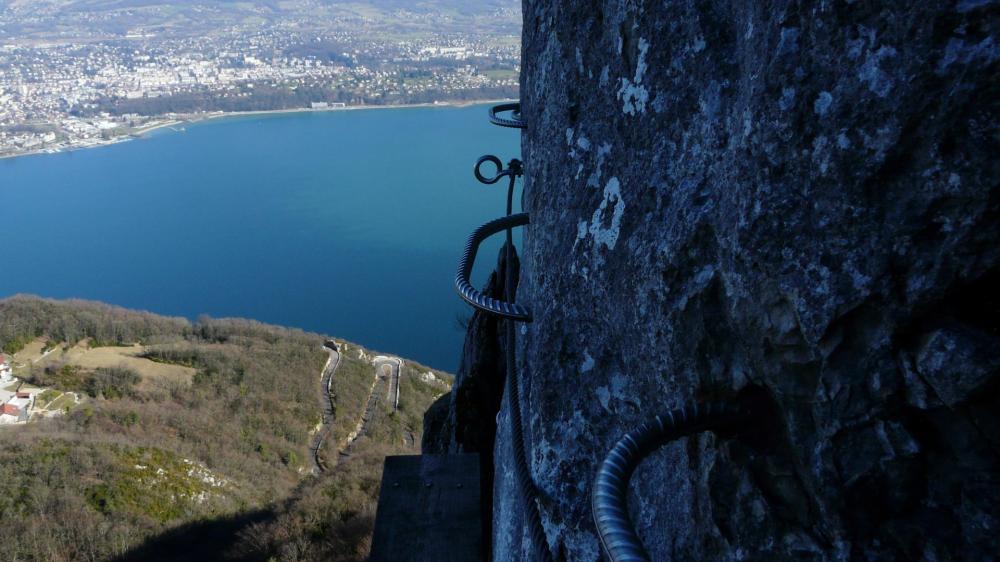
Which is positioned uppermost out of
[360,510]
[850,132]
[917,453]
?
[850,132]

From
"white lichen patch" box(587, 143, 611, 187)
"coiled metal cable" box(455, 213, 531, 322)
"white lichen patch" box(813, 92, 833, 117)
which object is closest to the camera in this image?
"white lichen patch" box(813, 92, 833, 117)

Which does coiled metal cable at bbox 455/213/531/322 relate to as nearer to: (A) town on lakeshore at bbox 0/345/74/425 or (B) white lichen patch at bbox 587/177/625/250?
(B) white lichen patch at bbox 587/177/625/250

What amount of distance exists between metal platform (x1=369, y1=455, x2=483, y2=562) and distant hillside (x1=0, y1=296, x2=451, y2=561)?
496 cm

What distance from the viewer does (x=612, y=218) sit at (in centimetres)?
148

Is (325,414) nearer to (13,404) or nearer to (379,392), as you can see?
(379,392)

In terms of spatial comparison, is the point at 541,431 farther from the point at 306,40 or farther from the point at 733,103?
the point at 306,40

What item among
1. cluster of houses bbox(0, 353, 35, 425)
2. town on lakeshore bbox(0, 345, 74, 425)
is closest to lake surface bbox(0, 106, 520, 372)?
town on lakeshore bbox(0, 345, 74, 425)

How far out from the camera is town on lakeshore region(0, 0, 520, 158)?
241 feet

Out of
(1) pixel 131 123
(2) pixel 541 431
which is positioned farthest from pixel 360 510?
(1) pixel 131 123

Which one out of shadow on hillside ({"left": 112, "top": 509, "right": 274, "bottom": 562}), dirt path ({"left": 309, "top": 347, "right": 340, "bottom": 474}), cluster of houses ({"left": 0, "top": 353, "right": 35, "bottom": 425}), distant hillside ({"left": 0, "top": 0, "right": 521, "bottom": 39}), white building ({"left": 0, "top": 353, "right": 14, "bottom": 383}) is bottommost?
dirt path ({"left": 309, "top": 347, "right": 340, "bottom": 474})

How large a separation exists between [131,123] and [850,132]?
7964 centimetres

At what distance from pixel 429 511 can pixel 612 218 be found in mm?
1488

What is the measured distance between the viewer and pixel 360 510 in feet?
30.5

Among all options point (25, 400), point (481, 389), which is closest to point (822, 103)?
point (481, 389)
